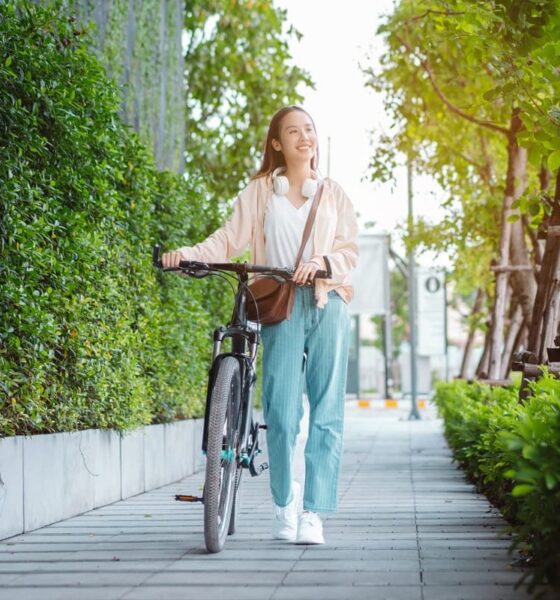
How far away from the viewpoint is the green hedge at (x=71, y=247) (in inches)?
240

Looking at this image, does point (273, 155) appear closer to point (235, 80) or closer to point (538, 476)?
point (538, 476)

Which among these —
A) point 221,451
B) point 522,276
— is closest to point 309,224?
point 221,451

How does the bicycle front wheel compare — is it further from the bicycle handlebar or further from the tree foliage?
the tree foliage

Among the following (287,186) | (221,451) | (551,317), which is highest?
(287,186)

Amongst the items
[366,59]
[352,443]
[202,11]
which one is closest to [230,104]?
[202,11]

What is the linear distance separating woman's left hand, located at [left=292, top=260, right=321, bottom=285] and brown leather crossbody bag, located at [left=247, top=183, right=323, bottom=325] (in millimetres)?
131

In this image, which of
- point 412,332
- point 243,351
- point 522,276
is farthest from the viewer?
point 412,332

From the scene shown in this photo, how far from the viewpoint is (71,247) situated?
22.6ft

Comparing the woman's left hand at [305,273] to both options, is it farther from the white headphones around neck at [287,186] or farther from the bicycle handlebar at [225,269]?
the white headphones around neck at [287,186]

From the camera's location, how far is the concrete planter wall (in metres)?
6.24

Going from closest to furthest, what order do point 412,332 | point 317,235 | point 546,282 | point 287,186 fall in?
point 317,235 < point 287,186 < point 546,282 < point 412,332

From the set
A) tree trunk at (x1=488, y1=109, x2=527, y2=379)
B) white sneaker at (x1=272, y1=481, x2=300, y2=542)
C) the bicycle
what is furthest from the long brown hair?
tree trunk at (x1=488, y1=109, x2=527, y2=379)

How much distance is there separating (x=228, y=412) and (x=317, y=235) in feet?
3.30

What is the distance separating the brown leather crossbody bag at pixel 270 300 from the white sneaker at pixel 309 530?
94cm
